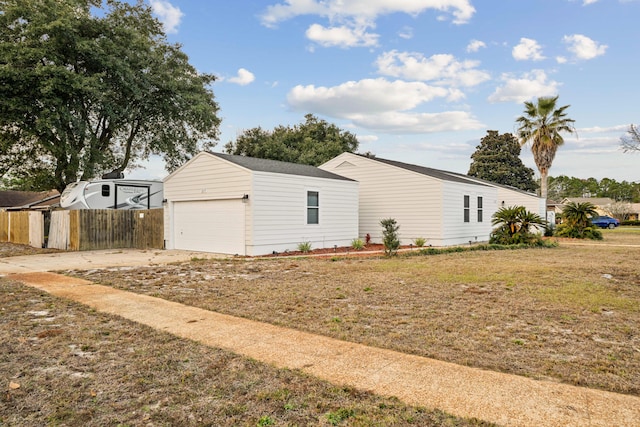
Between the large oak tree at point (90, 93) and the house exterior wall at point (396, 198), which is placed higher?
the large oak tree at point (90, 93)

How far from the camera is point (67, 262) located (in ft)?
38.8

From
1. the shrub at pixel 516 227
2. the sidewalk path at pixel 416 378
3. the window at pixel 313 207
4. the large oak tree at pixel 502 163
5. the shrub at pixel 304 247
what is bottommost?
the sidewalk path at pixel 416 378

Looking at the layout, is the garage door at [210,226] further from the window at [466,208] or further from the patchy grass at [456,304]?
the window at [466,208]

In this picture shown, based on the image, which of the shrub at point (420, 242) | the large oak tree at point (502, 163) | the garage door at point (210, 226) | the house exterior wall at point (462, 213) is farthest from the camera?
the large oak tree at point (502, 163)

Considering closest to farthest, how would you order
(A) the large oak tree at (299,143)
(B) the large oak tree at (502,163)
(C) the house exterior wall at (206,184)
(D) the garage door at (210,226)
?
(C) the house exterior wall at (206,184) < (D) the garage door at (210,226) < (A) the large oak tree at (299,143) < (B) the large oak tree at (502,163)

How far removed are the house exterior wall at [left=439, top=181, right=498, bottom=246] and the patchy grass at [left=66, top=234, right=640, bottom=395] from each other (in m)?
6.43

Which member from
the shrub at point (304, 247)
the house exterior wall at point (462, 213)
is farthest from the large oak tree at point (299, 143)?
the shrub at point (304, 247)

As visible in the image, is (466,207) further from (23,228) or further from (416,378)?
(23,228)

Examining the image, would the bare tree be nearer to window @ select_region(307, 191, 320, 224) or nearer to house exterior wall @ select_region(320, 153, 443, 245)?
house exterior wall @ select_region(320, 153, 443, 245)

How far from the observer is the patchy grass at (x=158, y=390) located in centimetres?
276

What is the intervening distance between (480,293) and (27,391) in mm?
6283

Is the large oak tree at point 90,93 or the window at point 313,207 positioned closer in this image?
the window at point 313,207

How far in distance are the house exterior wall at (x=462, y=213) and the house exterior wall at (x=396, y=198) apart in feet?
1.44

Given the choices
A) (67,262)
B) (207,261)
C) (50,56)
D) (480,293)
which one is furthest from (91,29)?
(480,293)
